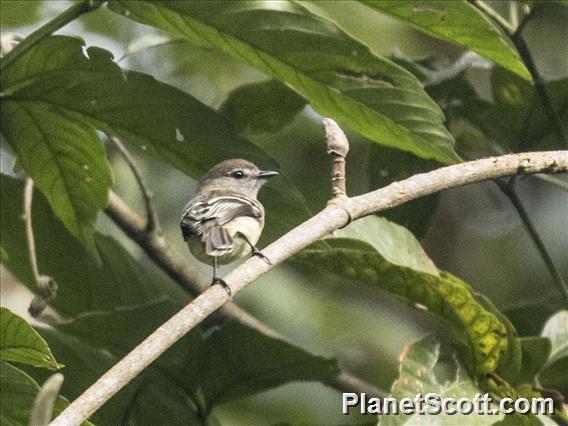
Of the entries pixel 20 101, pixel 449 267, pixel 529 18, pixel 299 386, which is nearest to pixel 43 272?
pixel 20 101

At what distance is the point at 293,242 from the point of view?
1.48 meters

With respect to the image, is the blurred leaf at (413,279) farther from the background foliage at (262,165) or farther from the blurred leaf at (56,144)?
the blurred leaf at (56,144)

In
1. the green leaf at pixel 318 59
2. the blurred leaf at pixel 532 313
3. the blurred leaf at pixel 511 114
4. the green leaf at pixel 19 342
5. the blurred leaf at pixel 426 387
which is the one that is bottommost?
the blurred leaf at pixel 532 313

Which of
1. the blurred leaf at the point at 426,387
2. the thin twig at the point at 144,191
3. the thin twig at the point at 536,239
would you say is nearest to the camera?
the blurred leaf at the point at 426,387

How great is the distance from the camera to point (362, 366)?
9.47 feet

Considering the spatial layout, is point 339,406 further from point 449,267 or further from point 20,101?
point 449,267

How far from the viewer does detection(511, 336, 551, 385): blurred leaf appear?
200 centimetres

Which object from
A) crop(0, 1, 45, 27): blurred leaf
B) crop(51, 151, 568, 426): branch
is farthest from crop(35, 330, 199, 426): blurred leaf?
crop(0, 1, 45, 27): blurred leaf

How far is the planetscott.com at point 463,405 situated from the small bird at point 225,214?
43 centimetres

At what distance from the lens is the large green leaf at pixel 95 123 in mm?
2092

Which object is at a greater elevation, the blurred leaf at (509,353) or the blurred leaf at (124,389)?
the blurred leaf at (509,353)

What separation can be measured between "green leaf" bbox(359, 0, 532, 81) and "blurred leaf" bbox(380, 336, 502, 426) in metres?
0.51

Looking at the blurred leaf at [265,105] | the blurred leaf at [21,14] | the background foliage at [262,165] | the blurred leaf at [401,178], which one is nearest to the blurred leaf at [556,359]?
the background foliage at [262,165]

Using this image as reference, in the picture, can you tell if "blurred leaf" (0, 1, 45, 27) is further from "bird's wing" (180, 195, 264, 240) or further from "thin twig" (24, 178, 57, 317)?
"bird's wing" (180, 195, 264, 240)
